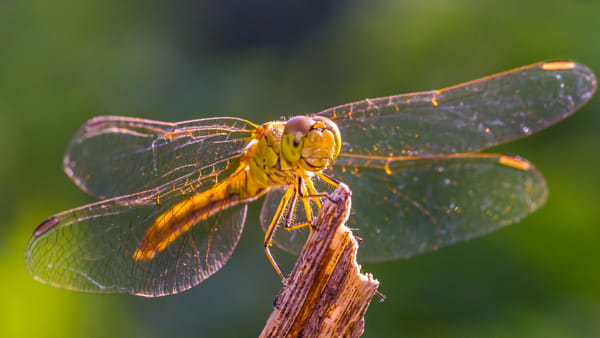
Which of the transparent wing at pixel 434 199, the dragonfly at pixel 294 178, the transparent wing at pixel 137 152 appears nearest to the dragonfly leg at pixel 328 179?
the dragonfly at pixel 294 178

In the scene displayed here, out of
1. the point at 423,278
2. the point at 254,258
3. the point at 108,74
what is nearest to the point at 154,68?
the point at 108,74

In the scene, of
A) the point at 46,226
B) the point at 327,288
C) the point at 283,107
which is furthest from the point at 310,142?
the point at 283,107

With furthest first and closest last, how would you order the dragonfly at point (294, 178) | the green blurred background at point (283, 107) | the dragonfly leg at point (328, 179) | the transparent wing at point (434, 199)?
the green blurred background at point (283, 107) < the transparent wing at point (434, 199) < the dragonfly leg at point (328, 179) < the dragonfly at point (294, 178)

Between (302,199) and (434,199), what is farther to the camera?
(434,199)

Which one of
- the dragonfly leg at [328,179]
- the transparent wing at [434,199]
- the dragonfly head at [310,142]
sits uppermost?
the dragonfly head at [310,142]

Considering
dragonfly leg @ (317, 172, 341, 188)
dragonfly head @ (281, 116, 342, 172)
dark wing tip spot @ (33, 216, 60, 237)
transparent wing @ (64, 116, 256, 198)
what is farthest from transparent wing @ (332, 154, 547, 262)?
dark wing tip spot @ (33, 216, 60, 237)

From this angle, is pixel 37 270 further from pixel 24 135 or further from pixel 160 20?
pixel 160 20

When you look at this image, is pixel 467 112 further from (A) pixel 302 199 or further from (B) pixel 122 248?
(B) pixel 122 248

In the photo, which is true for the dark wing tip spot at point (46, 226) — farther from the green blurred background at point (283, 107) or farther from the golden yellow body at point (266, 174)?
the green blurred background at point (283, 107)
